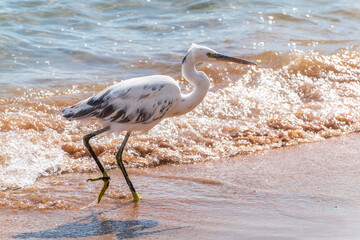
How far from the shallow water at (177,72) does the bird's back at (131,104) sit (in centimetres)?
90

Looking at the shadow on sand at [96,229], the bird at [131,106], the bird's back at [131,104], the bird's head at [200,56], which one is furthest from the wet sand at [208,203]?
the bird's head at [200,56]

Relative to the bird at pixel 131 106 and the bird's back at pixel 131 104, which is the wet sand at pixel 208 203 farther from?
the bird's back at pixel 131 104

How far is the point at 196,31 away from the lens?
450 inches

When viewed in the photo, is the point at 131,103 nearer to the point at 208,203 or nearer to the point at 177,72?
the point at 208,203

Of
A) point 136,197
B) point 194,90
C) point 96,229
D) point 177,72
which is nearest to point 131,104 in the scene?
point 194,90

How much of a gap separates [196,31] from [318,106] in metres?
4.51

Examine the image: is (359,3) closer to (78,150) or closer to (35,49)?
Result: (35,49)

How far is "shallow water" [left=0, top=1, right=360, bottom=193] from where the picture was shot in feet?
19.8

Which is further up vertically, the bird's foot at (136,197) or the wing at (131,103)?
the wing at (131,103)

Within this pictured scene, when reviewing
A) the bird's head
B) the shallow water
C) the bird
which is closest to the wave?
the shallow water

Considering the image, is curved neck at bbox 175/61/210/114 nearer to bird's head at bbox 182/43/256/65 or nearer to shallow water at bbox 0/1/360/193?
bird's head at bbox 182/43/256/65

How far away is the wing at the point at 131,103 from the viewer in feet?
15.8

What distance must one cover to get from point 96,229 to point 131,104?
3.88 feet

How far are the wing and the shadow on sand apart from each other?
0.94 m
